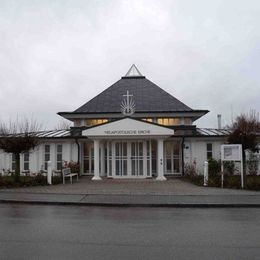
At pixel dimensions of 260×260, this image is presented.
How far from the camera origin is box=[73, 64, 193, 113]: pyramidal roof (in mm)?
32706

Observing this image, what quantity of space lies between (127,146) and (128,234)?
18877mm

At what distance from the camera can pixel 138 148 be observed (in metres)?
27.5

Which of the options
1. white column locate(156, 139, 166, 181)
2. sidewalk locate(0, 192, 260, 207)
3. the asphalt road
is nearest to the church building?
white column locate(156, 139, 166, 181)

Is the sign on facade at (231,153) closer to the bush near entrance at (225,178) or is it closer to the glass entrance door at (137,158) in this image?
the bush near entrance at (225,178)

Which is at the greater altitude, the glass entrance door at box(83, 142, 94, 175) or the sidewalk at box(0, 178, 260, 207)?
the glass entrance door at box(83, 142, 94, 175)

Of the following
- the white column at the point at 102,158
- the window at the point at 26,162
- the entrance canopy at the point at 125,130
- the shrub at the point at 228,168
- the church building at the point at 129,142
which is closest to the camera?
the entrance canopy at the point at 125,130

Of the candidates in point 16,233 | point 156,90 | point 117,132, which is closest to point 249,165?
point 117,132

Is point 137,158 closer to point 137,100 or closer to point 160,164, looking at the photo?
point 160,164

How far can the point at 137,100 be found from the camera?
1357 inches

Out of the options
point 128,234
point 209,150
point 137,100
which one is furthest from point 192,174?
point 128,234

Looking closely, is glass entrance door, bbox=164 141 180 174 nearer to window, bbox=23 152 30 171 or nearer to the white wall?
the white wall

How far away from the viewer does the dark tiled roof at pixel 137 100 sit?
3269cm

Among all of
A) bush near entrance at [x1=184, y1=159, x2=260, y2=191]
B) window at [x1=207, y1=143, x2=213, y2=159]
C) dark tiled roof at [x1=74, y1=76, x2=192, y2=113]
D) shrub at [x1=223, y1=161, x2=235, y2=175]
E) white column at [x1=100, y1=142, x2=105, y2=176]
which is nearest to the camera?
bush near entrance at [x1=184, y1=159, x2=260, y2=191]

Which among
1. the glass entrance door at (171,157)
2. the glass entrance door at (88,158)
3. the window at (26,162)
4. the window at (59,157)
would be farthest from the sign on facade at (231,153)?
the window at (26,162)
